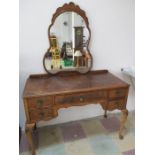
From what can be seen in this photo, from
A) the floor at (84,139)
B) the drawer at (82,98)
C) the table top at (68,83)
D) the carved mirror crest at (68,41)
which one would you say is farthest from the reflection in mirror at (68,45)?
the floor at (84,139)

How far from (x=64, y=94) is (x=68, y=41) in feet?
2.31

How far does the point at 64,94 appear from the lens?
5.45 ft

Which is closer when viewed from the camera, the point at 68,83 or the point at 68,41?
the point at 68,83

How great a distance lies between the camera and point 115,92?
1.84m

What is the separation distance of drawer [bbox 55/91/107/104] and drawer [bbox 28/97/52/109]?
7cm

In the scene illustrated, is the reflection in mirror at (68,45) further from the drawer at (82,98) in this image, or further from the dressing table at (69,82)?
the drawer at (82,98)

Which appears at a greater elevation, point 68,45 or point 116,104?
point 68,45

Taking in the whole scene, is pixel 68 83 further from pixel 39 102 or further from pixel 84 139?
pixel 84 139

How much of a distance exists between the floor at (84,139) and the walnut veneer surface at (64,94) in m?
0.15

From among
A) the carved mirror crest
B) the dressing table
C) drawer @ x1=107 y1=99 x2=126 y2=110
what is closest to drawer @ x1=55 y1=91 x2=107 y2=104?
the dressing table

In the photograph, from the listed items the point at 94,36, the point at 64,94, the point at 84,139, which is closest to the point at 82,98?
the point at 64,94

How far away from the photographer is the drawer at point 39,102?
63.3 inches
